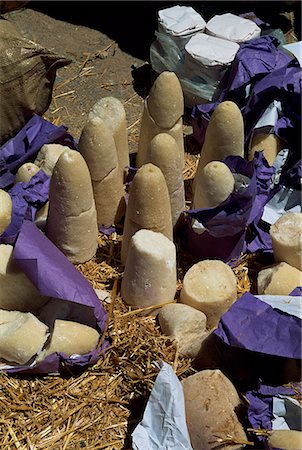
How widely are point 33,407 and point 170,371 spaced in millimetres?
411

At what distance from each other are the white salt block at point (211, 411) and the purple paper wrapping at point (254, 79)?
1216 mm

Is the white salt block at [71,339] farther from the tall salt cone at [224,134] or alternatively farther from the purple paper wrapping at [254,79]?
the purple paper wrapping at [254,79]

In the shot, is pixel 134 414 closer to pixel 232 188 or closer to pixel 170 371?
pixel 170 371

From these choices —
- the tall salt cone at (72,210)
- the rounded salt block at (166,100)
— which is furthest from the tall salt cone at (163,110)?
the tall salt cone at (72,210)

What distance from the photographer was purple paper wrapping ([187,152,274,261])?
7.21ft

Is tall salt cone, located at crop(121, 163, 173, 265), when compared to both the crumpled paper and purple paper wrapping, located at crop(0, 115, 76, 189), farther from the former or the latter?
purple paper wrapping, located at crop(0, 115, 76, 189)

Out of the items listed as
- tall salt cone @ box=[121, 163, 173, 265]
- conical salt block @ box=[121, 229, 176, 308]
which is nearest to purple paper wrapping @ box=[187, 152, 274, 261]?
tall salt cone @ box=[121, 163, 173, 265]

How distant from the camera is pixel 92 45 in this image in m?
3.65

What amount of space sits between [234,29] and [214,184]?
4.41 ft

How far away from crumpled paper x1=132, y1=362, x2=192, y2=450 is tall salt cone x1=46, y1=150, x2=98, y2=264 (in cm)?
60

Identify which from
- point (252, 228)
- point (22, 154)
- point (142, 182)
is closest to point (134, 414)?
point (142, 182)

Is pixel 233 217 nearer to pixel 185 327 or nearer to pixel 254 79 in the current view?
pixel 185 327

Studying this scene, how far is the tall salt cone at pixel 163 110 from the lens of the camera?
7.65 ft

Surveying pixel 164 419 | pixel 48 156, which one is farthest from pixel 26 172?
pixel 164 419
